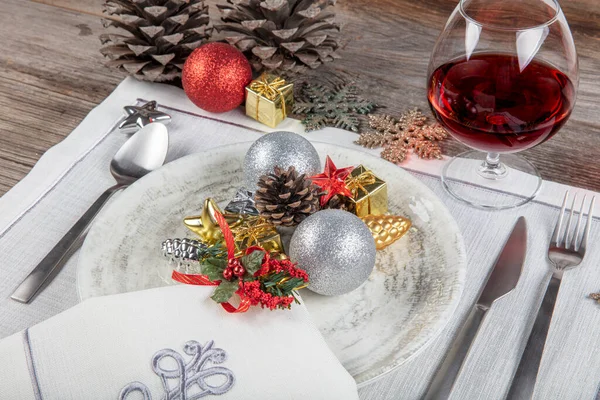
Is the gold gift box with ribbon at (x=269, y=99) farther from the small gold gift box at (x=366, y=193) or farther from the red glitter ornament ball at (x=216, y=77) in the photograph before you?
the small gold gift box at (x=366, y=193)

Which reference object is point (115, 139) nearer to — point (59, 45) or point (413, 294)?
point (59, 45)

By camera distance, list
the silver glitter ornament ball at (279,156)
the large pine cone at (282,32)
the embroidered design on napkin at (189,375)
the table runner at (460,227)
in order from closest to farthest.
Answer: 1. the embroidered design on napkin at (189,375)
2. the table runner at (460,227)
3. the silver glitter ornament ball at (279,156)
4. the large pine cone at (282,32)

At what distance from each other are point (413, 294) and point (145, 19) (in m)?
0.59

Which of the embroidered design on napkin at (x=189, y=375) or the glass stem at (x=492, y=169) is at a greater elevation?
the embroidered design on napkin at (x=189, y=375)

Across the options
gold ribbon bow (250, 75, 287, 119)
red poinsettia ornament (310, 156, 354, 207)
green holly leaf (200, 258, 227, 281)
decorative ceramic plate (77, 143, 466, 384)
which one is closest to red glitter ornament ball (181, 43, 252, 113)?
gold ribbon bow (250, 75, 287, 119)

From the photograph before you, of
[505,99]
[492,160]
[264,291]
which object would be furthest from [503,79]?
[264,291]

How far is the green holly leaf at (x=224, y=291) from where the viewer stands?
54 centimetres

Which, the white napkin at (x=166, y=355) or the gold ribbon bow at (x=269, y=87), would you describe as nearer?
the white napkin at (x=166, y=355)

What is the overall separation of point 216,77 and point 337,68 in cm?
22

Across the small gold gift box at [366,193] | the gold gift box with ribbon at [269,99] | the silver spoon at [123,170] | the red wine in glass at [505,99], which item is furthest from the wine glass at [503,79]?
the silver spoon at [123,170]

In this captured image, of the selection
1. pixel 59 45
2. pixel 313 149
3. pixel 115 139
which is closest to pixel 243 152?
pixel 313 149

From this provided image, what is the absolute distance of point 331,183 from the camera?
677 millimetres

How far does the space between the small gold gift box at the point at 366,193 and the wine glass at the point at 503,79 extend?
117 mm

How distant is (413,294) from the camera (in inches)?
24.4
